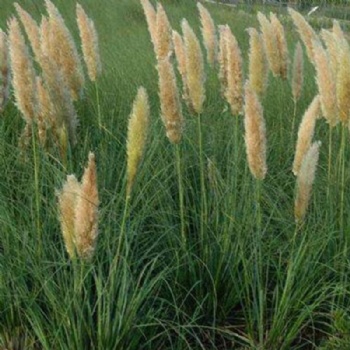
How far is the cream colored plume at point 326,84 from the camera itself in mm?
3107

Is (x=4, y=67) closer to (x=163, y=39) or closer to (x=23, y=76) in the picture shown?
(x=23, y=76)

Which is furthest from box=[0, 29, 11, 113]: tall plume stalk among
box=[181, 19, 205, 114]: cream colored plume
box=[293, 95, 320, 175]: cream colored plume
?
box=[293, 95, 320, 175]: cream colored plume

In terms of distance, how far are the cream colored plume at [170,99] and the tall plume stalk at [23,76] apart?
1.52ft

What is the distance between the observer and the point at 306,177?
2.76 metres

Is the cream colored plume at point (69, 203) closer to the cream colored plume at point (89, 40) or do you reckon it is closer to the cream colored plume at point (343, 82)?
the cream colored plume at point (343, 82)

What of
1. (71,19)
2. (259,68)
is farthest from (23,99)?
(71,19)

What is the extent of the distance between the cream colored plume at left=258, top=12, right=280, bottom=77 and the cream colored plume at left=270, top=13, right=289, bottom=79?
0.09 ft

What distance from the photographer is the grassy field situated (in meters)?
2.75

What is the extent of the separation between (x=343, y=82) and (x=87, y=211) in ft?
4.17

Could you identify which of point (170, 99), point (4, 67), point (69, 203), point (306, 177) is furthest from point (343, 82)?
point (4, 67)

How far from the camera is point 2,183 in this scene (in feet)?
11.2

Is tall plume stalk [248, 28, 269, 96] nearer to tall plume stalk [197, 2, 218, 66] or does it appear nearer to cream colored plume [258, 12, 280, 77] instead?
cream colored plume [258, 12, 280, 77]

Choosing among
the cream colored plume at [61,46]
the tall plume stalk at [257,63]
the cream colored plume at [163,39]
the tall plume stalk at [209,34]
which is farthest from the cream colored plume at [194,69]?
the tall plume stalk at [209,34]

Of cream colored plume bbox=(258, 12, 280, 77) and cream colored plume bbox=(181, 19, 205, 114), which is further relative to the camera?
cream colored plume bbox=(258, 12, 280, 77)
